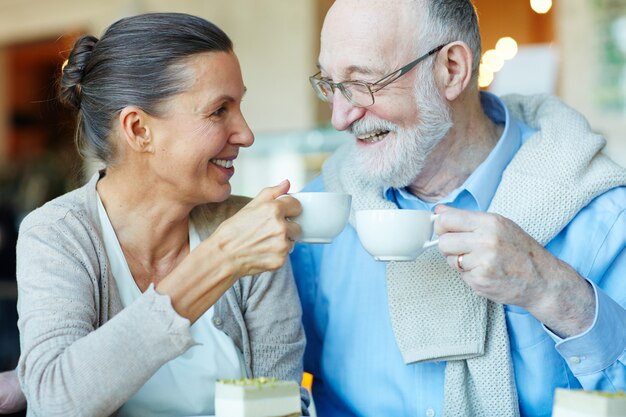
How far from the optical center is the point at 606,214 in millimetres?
1500

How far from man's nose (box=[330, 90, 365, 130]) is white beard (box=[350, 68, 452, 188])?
0.9 inches

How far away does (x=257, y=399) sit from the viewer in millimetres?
1038

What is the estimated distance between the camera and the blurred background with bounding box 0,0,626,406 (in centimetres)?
381

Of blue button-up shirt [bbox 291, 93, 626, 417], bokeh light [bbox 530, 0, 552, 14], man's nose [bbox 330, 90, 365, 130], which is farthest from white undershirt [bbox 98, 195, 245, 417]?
bokeh light [bbox 530, 0, 552, 14]

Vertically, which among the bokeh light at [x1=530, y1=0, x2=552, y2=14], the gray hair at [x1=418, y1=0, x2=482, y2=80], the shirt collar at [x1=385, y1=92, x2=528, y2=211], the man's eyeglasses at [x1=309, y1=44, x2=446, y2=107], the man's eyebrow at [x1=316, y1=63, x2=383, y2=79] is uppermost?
the gray hair at [x1=418, y1=0, x2=482, y2=80]

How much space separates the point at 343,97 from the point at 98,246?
54 cm

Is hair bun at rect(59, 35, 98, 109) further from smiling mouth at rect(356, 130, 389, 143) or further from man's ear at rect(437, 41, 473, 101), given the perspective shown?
man's ear at rect(437, 41, 473, 101)

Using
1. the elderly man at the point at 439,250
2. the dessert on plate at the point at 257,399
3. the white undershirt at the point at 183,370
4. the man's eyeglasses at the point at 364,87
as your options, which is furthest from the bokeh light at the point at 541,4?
the dessert on plate at the point at 257,399

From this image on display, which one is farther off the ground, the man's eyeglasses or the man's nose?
the man's eyeglasses

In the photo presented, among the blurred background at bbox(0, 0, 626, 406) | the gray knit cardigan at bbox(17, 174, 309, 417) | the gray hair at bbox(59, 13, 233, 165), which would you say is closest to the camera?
the gray knit cardigan at bbox(17, 174, 309, 417)

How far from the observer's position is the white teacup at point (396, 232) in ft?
3.91

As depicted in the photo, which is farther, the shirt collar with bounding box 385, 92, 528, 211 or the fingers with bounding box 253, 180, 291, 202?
the shirt collar with bounding box 385, 92, 528, 211

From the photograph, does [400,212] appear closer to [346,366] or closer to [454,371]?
[454,371]

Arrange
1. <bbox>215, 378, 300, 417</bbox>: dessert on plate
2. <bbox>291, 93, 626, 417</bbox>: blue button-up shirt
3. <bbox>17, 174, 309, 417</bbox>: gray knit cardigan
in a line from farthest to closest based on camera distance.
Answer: <bbox>291, 93, 626, 417</bbox>: blue button-up shirt → <bbox>17, 174, 309, 417</bbox>: gray knit cardigan → <bbox>215, 378, 300, 417</bbox>: dessert on plate
